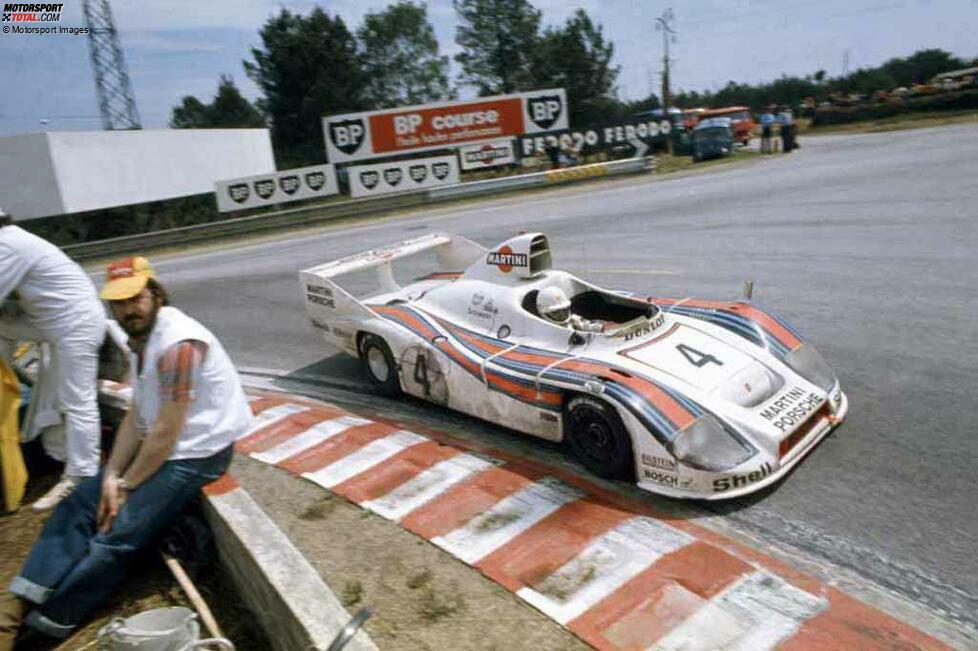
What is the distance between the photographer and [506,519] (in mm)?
4461

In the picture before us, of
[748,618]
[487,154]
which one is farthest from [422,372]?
[487,154]

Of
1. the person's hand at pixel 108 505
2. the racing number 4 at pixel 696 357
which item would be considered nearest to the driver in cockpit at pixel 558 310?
the racing number 4 at pixel 696 357

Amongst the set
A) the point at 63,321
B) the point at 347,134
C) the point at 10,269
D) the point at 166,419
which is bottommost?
the point at 166,419

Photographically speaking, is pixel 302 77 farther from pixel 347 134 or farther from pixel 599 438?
pixel 599 438

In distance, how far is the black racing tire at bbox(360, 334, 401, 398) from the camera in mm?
6719

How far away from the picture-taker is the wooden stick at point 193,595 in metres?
3.25

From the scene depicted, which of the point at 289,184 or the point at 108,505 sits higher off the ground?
the point at 289,184

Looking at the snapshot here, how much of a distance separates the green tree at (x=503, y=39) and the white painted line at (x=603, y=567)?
45338 millimetres

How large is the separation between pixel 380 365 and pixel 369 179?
18325 millimetres

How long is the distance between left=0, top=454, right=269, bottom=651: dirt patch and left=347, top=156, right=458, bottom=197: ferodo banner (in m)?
20.6

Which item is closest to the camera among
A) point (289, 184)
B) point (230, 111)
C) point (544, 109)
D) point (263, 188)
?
point (263, 188)

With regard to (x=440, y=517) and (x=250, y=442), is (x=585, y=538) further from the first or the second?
(x=250, y=442)

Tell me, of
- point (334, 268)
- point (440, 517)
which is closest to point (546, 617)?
point (440, 517)

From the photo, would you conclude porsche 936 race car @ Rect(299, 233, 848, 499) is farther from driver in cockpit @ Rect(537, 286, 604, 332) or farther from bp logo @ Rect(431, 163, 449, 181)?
bp logo @ Rect(431, 163, 449, 181)
